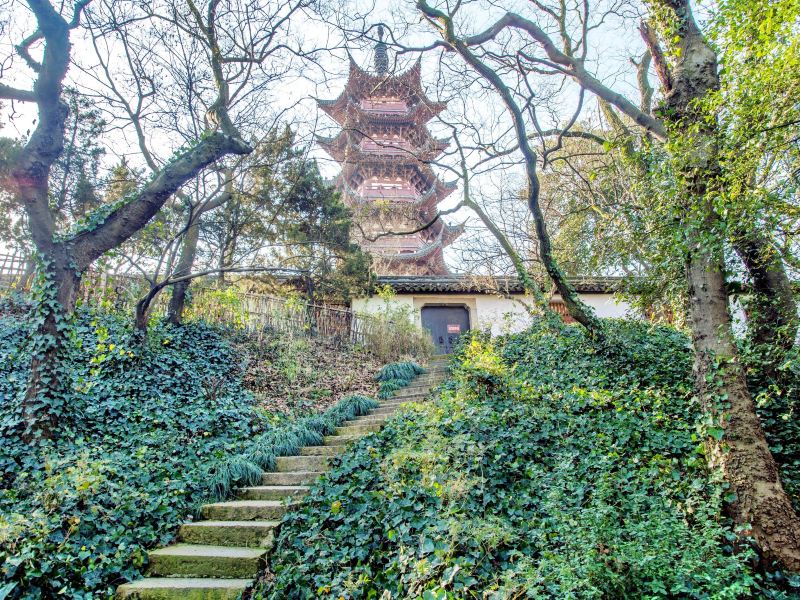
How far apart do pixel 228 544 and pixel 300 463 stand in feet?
4.03

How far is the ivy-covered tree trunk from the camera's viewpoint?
3086 mm

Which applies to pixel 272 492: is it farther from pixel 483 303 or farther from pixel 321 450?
pixel 483 303

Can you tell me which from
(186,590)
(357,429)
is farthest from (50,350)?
(357,429)

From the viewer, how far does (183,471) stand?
471 centimetres

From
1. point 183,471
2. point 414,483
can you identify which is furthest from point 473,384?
point 183,471

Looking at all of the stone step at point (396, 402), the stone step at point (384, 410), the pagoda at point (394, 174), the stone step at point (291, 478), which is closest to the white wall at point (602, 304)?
the pagoda at point (394, 174)

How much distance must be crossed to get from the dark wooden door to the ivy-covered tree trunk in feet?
35.3

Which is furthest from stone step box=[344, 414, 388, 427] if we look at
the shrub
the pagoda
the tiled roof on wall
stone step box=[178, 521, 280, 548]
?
the pagoda

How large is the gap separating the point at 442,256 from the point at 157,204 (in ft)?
44.6

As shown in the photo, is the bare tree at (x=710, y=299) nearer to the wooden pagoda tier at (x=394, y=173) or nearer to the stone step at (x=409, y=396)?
the stone step at (x=409, y=396)

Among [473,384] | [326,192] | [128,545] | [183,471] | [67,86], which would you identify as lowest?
[128,545]

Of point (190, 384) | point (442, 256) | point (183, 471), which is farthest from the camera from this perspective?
point (442, 256)

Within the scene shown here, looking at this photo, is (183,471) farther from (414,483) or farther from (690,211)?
(690,211)

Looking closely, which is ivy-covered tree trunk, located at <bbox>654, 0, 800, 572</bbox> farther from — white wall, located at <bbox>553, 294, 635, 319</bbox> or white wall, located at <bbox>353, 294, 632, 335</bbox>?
white wall, located at <bbox>553, 294, 635, 319</bbox>
